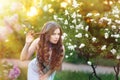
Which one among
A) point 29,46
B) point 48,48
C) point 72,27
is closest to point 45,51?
point 48,48

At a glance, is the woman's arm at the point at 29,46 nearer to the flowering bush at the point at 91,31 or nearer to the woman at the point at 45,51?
the woman at the point at 45,51

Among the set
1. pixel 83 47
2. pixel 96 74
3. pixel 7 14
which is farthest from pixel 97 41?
pixel 7 14

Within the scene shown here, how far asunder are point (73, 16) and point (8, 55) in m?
1.12

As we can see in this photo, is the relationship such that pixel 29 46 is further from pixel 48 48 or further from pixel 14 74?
pixel 14 74

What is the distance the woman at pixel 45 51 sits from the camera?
553 cm

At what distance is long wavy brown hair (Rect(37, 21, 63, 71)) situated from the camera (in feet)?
18.2

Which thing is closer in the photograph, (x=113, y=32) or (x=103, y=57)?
(x=113, y=32)

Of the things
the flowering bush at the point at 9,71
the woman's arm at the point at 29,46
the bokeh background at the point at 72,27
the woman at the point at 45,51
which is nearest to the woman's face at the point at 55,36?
the woman at the point at 45,51

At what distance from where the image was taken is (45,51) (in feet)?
18.6

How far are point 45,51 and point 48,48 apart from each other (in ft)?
0.15

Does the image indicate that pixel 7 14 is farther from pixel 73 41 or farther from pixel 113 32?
pixel 113 32

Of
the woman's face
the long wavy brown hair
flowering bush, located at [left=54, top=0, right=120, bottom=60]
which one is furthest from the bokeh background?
the woman's face

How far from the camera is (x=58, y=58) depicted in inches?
225

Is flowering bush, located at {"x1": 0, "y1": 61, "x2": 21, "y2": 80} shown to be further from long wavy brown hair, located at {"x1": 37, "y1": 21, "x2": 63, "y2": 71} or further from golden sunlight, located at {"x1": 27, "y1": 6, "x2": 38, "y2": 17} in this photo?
long wavy brown hair, located at {"x1": 37, "y1": 21, "x2": 63, "y2": 71}
